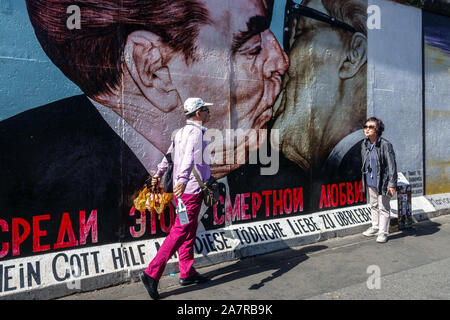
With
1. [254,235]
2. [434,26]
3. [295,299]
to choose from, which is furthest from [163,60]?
[434,26]

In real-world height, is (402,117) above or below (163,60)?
below

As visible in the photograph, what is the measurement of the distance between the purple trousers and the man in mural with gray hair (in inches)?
87.5

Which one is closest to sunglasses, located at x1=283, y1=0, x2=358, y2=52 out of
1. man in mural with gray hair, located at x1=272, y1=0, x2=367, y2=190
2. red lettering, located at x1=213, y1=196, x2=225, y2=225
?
man in mural with gray hair, located at x1=272, y1=0, x2=367, y2=190

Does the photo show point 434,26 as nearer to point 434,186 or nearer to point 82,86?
point 434,186

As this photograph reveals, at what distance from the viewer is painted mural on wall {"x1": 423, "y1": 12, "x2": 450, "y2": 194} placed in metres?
7.93

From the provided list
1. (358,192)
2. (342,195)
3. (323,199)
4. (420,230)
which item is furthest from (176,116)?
(420,230)

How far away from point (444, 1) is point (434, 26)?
64 centimetres

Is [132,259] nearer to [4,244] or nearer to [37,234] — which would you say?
[37,234]

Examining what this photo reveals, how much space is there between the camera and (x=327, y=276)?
13.7 ft

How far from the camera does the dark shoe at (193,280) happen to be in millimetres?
4008

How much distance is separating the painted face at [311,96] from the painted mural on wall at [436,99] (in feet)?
8.87

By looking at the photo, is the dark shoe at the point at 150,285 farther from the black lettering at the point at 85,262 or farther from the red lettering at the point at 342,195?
the red lettering at the point at 342,195

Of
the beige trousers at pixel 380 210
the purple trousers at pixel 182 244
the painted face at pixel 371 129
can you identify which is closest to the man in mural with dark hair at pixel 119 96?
the purple trousers at pixel 182 244

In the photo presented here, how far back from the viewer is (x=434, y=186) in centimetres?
805
